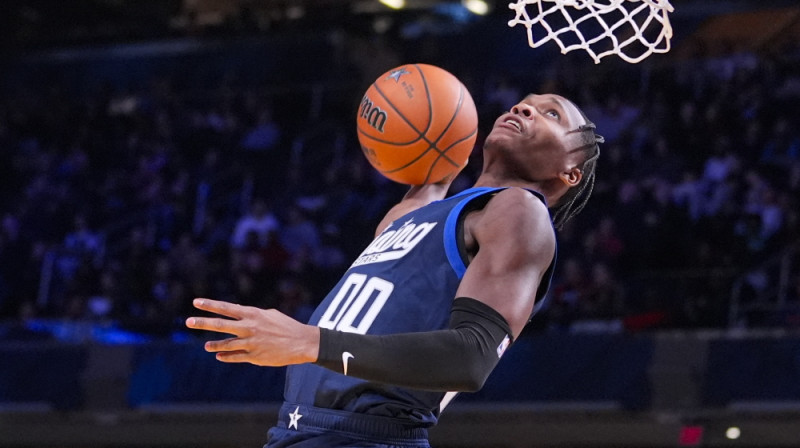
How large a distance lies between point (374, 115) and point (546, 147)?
0.89 metres

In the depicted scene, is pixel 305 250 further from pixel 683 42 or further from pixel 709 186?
pixel 683 42

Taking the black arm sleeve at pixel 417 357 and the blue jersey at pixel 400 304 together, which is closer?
the black arm sleeve at pixel 417 357

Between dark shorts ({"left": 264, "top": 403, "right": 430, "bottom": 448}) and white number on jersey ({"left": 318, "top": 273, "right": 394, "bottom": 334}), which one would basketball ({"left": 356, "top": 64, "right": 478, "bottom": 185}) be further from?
dark shorts ({"left": 264, "top": 403, "right": 430, "bottom": 448})

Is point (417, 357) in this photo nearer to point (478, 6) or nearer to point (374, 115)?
point (374, 115)

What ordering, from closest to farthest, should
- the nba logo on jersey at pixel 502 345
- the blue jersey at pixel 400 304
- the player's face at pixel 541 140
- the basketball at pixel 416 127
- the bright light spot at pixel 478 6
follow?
the nba logo on jersey at pixel 502 345 < the blue jersey at pixel 400 304 < the player's face at pixel 541 140 < the basketball at pixel 416 127 < the bright light spot at pixel 478 6

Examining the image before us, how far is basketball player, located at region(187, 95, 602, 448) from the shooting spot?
7.11 ft

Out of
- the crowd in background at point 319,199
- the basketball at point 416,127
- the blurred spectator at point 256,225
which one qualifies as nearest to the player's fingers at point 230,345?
the basketball at point 416,127

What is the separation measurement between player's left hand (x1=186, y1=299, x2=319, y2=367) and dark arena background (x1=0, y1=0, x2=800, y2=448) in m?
6.06

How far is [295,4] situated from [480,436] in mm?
9763

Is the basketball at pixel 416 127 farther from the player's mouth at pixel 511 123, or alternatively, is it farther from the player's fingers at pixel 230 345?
the player's fingers at pixel 230 345

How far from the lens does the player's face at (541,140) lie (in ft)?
9.91

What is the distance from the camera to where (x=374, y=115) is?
12.2 ft

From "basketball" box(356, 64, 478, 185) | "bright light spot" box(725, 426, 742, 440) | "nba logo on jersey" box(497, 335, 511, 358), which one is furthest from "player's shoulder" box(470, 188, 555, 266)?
"bright light spot" box(725, 426, 742, 440)

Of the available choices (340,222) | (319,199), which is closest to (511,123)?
(340,222)
